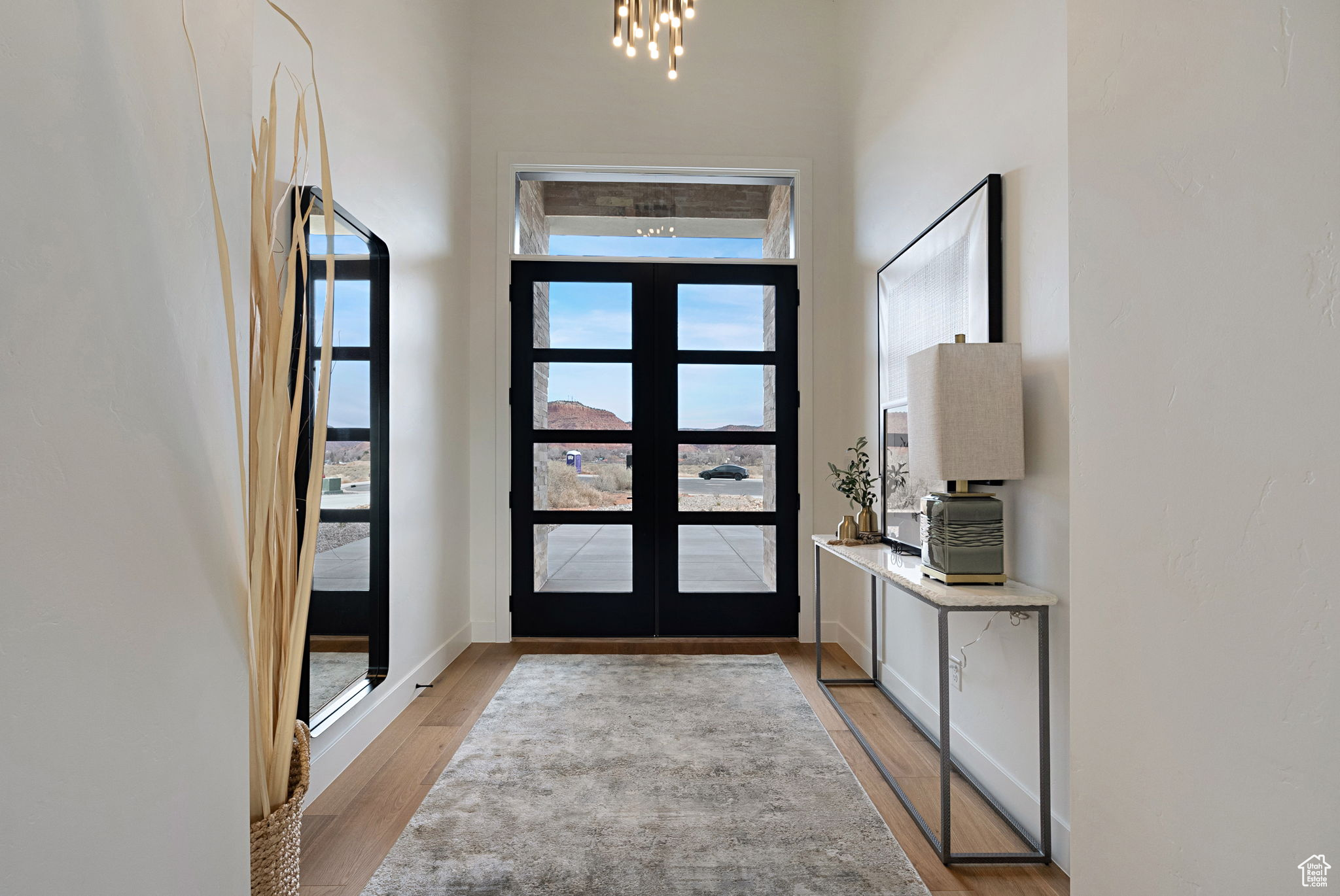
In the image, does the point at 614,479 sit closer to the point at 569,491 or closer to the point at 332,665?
the point at 569,491

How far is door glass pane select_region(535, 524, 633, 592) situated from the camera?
398 cm

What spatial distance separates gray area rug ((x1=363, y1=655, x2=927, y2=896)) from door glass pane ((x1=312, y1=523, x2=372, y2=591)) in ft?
2.40

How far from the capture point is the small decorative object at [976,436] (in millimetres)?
1917

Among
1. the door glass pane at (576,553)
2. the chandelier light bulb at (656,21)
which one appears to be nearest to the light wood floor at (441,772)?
the door glass pane at (576,553)

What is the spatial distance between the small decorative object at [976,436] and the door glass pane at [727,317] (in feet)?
6.81

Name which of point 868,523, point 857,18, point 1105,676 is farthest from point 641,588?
point 857,18

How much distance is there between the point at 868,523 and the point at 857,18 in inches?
108

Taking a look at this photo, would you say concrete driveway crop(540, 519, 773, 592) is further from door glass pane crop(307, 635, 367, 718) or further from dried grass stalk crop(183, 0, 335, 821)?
dried grass stalk crop(183, 0, 335, 821)

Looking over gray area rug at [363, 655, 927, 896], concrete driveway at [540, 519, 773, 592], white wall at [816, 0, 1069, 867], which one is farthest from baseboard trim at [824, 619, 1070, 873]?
concrete driveway at [540, 519, 773, 592]

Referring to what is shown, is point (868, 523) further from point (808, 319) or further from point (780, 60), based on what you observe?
point (780, 60)

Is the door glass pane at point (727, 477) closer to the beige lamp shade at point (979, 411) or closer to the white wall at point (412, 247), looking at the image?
the white wall at point (412, 247)

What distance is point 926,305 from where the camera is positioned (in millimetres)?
2668

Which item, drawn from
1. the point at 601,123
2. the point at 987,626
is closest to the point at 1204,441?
the point at 987,626

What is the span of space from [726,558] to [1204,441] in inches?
126
